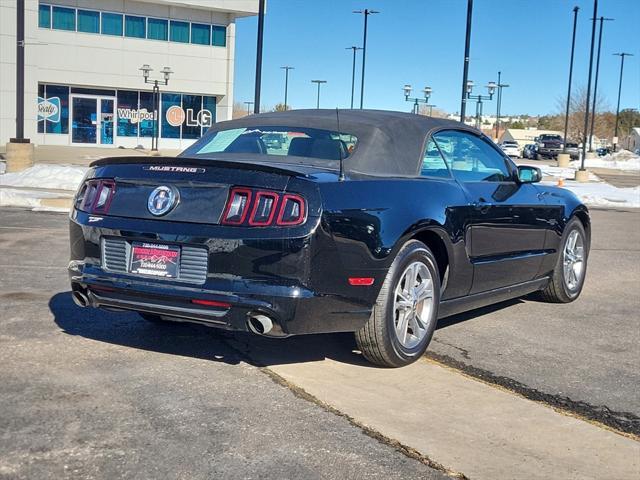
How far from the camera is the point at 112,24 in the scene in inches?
1708

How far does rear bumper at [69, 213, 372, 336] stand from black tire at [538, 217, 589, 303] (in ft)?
9.52

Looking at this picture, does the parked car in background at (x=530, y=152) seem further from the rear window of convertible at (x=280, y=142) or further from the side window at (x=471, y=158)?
the rear window of convertible at (x=280, y=142)

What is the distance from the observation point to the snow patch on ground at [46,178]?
A: 60.8ft

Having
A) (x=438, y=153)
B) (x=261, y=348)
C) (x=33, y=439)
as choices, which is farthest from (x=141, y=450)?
(x=438, y=153)

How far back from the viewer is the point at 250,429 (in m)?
3.72

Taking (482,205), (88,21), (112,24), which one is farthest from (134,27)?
(482,205)

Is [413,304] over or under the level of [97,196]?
under

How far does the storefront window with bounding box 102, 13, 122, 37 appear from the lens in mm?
43125

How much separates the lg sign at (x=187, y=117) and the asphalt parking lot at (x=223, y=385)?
3968 centimetres

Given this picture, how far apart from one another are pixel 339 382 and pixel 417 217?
1.05 m

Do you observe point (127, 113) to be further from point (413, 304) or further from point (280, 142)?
point (413, 304)

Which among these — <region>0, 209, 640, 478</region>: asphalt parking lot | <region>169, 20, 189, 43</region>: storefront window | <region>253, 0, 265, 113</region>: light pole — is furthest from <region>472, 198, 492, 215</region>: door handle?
<region>169, 20, 189, 43</region>: storefront window

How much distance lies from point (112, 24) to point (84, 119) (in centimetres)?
516

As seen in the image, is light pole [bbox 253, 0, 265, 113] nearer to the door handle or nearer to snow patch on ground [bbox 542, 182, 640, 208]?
snow patch on ground [bbox 542, 182, 640, 208]
